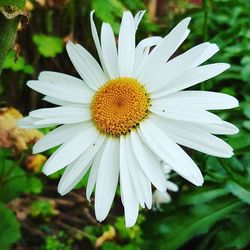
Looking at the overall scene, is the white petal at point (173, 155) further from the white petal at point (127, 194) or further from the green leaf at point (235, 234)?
the green leaf at point (235, 234)

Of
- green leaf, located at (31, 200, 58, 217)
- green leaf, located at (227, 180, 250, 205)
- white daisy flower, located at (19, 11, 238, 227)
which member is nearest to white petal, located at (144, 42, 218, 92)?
white daisy flower, located at (19, 11, 238, 227)

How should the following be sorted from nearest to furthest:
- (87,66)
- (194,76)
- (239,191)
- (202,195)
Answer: (194,76) → (87,66) → (239,191) → (202,195)

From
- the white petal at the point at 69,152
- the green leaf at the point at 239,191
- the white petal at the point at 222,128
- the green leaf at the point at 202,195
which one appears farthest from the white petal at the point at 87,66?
the green leaf at the point at 202,195

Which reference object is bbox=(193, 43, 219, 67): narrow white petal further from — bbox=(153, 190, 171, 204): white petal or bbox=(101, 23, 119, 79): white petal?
bbox=(153, 190, 171, 204): white petal

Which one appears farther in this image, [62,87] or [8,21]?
[62,87]

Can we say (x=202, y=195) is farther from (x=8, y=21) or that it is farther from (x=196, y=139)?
(x=8, y=21)

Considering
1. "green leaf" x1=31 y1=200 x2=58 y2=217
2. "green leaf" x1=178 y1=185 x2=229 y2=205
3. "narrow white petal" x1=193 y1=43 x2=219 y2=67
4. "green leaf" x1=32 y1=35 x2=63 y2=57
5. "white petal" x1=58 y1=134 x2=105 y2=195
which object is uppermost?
"narrow white petal" x1=193 y1=43 x2=219 y2=67

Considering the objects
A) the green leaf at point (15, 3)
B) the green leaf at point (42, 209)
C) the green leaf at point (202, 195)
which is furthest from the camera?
the green leaf at point (42, 209)

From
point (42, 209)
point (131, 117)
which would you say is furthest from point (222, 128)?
point (42, 209)
